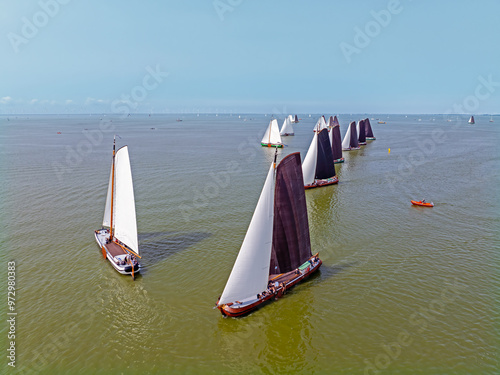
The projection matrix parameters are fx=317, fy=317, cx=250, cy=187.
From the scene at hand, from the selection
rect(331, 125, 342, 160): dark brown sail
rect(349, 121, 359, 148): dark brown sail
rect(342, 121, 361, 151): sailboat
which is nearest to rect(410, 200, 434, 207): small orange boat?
rect(331, 125, 342, 160): dark brown sail

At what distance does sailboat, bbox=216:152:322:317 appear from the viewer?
26.0m

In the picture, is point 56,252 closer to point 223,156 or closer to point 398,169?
point 223,156

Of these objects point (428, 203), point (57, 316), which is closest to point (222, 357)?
point (57, 316)

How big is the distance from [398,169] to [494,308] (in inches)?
2543

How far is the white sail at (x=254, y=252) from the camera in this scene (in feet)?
85.2

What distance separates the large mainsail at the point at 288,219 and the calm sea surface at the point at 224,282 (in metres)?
3.20

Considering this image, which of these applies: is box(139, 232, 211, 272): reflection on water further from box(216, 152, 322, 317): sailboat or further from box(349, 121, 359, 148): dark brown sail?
box(349, 121, 359, 148): dark brown sail

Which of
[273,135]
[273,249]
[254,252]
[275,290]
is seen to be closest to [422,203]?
[273,249]

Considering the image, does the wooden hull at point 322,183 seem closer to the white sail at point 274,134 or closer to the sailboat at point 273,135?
the sailboat at point 273,135

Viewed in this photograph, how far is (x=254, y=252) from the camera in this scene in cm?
2625

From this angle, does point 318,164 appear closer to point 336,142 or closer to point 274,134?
point 336,142

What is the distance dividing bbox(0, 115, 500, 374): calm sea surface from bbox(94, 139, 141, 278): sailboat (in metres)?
1.55

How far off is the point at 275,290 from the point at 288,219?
21.5 feet

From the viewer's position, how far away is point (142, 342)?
2416cm
